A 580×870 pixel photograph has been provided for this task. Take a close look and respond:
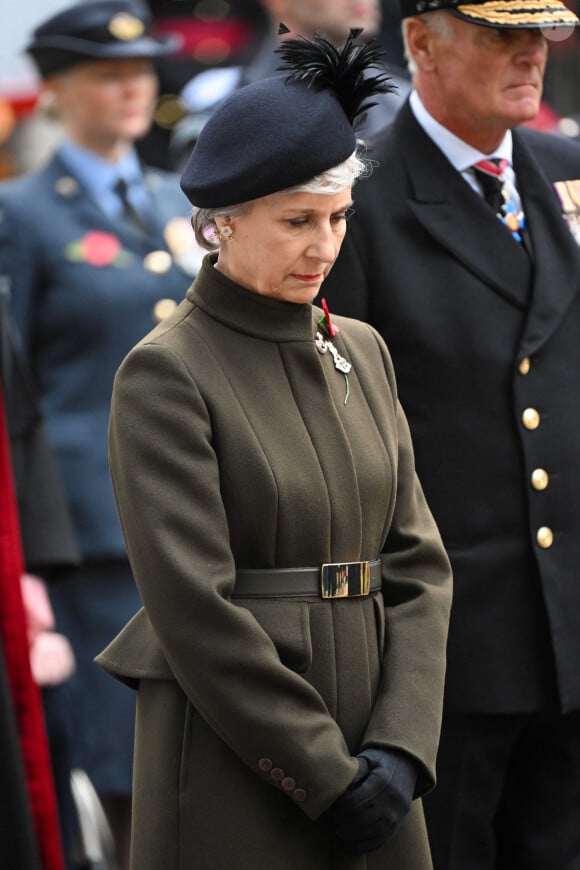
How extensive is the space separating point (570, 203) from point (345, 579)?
1229 millimetres

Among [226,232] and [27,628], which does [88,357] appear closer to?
[27,628]

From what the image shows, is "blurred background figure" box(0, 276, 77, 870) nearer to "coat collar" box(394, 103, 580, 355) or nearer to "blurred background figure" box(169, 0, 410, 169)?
"coat collar" box(394, 103, 580, 355)

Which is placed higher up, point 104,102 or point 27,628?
point 104,102

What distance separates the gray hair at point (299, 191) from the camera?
321 cm

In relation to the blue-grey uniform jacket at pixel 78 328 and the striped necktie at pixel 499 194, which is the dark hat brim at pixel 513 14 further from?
the blue-grey uniform jacket at pixel 78 328

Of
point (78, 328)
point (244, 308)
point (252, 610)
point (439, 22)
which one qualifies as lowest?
point (78, 328)

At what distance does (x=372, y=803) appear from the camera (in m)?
3.15

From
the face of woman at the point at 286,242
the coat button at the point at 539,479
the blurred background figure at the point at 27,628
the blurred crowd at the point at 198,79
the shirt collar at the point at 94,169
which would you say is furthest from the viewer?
the blurred crowd at the point at 198,79

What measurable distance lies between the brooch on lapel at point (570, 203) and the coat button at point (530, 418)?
435 mm

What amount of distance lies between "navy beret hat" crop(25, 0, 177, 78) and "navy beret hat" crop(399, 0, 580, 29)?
2.46 metres

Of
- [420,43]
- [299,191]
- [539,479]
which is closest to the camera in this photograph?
[299,191]

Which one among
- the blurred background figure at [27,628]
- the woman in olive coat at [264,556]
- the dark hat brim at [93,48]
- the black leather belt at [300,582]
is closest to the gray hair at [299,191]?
the woman in olive coat at [264,556]

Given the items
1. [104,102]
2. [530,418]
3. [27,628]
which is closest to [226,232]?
[530,418]

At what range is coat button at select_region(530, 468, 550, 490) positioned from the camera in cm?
386
